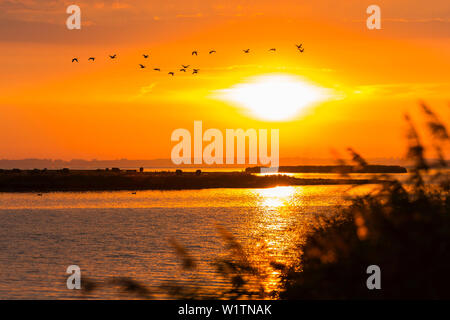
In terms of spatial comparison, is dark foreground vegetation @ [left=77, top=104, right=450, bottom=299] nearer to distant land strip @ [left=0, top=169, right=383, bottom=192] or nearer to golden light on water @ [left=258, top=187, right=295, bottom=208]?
golden light on water @ [left=258, top=187, right=295, bottom=208]

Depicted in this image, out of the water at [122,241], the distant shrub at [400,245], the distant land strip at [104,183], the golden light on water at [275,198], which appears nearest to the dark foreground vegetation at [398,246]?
the distant shrub at [400,245]

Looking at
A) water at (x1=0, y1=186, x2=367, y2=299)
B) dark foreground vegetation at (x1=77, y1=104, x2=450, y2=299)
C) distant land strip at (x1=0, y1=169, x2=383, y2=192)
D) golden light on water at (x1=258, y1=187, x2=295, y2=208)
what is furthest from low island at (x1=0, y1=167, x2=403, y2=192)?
dark foreground vegetation at (x1=77, y1=104, x2=450, y2=299)

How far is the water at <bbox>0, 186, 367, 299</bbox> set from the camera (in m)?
26.7

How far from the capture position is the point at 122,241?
4316 centimetres

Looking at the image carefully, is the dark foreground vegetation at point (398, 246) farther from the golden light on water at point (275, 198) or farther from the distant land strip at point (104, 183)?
the distant land strip at point (104, 183)

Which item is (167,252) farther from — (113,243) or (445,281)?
(445,281)

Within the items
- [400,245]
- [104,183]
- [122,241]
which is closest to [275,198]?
[104,183]

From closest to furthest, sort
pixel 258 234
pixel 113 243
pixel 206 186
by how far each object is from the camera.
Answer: pixel 113 243 → pixel 258 234 → pixel 206 186

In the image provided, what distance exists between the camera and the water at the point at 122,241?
87.6 feet

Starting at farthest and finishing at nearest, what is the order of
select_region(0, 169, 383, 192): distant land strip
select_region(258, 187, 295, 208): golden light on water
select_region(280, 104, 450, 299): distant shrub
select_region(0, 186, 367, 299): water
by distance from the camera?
select_region(0, 169, 383, 192): distant land strip
select_region(258, 187, 295, 208): golden light on water
select_region(0, 186, 367, 299): water
select_region(280, 104, 450, 299): distant shrub

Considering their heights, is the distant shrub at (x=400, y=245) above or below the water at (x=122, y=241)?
below
